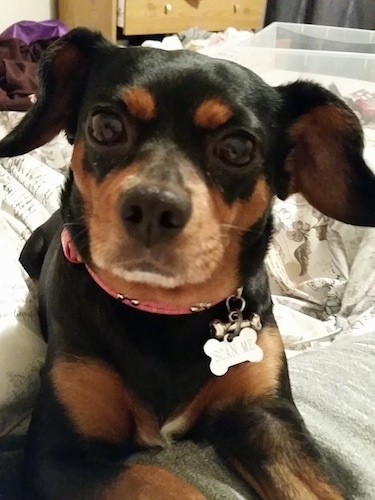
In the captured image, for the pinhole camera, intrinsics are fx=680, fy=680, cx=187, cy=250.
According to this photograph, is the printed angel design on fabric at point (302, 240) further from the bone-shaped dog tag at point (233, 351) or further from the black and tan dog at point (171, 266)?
the bone-shaped dog tag at point (233, 351)

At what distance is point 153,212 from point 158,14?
293cm

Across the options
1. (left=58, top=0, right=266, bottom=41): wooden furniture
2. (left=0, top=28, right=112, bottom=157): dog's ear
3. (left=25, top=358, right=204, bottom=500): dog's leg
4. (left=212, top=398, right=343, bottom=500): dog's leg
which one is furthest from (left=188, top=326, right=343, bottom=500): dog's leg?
(left=58, top=0, right=266, bottom=41): wooden furniture

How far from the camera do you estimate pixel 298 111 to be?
1186 millimetres

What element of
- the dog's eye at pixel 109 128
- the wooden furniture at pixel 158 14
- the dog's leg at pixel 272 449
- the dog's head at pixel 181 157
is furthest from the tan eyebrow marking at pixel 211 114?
the wooden furniture at pixel 158 14

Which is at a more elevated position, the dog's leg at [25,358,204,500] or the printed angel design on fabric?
the dog's leg at [25,358,204,500]

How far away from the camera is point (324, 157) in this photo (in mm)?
1213

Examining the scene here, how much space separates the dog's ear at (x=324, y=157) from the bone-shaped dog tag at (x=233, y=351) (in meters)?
0.26

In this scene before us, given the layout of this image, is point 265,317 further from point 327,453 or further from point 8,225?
point 8,225

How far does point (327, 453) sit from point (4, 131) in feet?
5.41

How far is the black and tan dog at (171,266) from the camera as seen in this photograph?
97cm

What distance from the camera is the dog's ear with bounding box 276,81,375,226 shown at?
1.16 meters

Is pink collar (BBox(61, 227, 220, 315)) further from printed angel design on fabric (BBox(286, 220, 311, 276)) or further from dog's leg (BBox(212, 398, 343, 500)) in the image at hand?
printed angel design on fabric (BBox(286, 220, 311, 276))

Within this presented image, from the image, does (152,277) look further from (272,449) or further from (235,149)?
→ (272,449)

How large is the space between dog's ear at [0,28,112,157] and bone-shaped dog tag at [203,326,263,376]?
455mm
